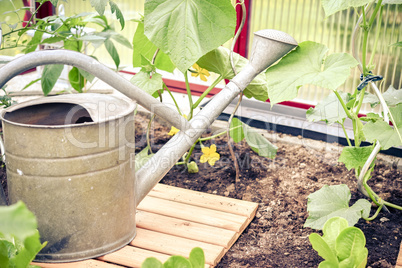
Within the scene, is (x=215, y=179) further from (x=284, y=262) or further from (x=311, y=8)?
(x=311, y=8)

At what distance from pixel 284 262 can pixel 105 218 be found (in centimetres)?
52

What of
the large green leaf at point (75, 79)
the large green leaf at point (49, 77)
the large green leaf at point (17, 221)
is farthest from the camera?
the large green leaf at point (75, 79)

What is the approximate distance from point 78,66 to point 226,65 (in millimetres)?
743

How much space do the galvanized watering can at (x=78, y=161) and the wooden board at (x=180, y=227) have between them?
4 cm

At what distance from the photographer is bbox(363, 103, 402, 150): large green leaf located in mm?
1193

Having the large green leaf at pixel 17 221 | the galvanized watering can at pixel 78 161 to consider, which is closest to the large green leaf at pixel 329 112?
the galvanized watering can at pixel 78 161

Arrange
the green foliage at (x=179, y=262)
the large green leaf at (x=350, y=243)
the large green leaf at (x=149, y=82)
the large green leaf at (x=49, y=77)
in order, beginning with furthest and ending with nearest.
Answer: the large green leaf at (x=49, y=77)
the large green leaf at (x=149, y=82)
the large green leaf at (x=350, y=243)
the green foliage at (x=179, y=262)

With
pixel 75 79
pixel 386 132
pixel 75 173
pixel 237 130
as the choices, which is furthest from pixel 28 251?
pixel 75 79

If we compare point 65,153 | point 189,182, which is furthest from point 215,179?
point 65,153

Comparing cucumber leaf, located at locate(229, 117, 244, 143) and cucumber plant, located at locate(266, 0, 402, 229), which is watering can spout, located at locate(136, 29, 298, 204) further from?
cucumber leaf, located at locate(229, 117, 244, 143)

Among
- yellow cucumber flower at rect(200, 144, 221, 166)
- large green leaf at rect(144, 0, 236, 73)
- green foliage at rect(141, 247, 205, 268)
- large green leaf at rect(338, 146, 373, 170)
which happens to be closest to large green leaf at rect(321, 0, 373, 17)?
large green leaf at rect(144, 0, 236, 73)

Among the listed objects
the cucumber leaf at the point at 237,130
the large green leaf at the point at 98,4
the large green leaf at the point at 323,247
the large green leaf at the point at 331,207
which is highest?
the large green leaf at the point at 98,4

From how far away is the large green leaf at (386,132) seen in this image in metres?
1.19

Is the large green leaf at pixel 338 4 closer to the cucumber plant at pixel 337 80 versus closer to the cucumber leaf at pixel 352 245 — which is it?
the cucumber plant at pixel 337 80
